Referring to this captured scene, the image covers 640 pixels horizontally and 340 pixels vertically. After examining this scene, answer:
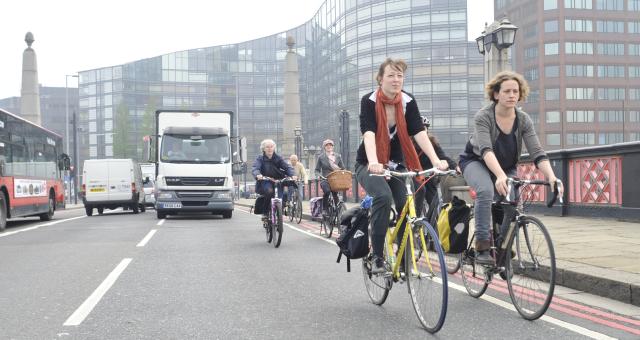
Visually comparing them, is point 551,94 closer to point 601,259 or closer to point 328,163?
point 328,163

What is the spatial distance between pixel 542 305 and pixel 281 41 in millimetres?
95025

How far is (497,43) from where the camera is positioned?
43.2 feet

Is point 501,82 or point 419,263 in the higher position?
point 501,82

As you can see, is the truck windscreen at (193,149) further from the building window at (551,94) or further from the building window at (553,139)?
the building window at (551,94)

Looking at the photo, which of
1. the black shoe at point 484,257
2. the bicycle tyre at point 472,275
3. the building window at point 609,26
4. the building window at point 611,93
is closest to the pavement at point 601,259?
the bicycle tyre at point 472,275

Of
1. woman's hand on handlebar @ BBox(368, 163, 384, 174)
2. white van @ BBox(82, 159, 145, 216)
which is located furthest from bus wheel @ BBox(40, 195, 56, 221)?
woman's hand on handlebar @ BBox(368, 163, 384, 174)

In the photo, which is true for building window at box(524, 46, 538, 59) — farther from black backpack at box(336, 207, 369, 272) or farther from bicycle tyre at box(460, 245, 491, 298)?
black backpack at box(336, 207, 369, 272)

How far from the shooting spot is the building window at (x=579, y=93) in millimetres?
85312

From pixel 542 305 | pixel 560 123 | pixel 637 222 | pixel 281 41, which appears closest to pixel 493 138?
pixel 542 305

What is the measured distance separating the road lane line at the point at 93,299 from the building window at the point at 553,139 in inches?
3260

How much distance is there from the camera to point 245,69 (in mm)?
98438

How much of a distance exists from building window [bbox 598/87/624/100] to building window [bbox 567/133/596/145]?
18.1 ft

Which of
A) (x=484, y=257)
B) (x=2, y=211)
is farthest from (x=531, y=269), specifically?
(x=2, y=211)

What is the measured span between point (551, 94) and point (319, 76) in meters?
31.1
